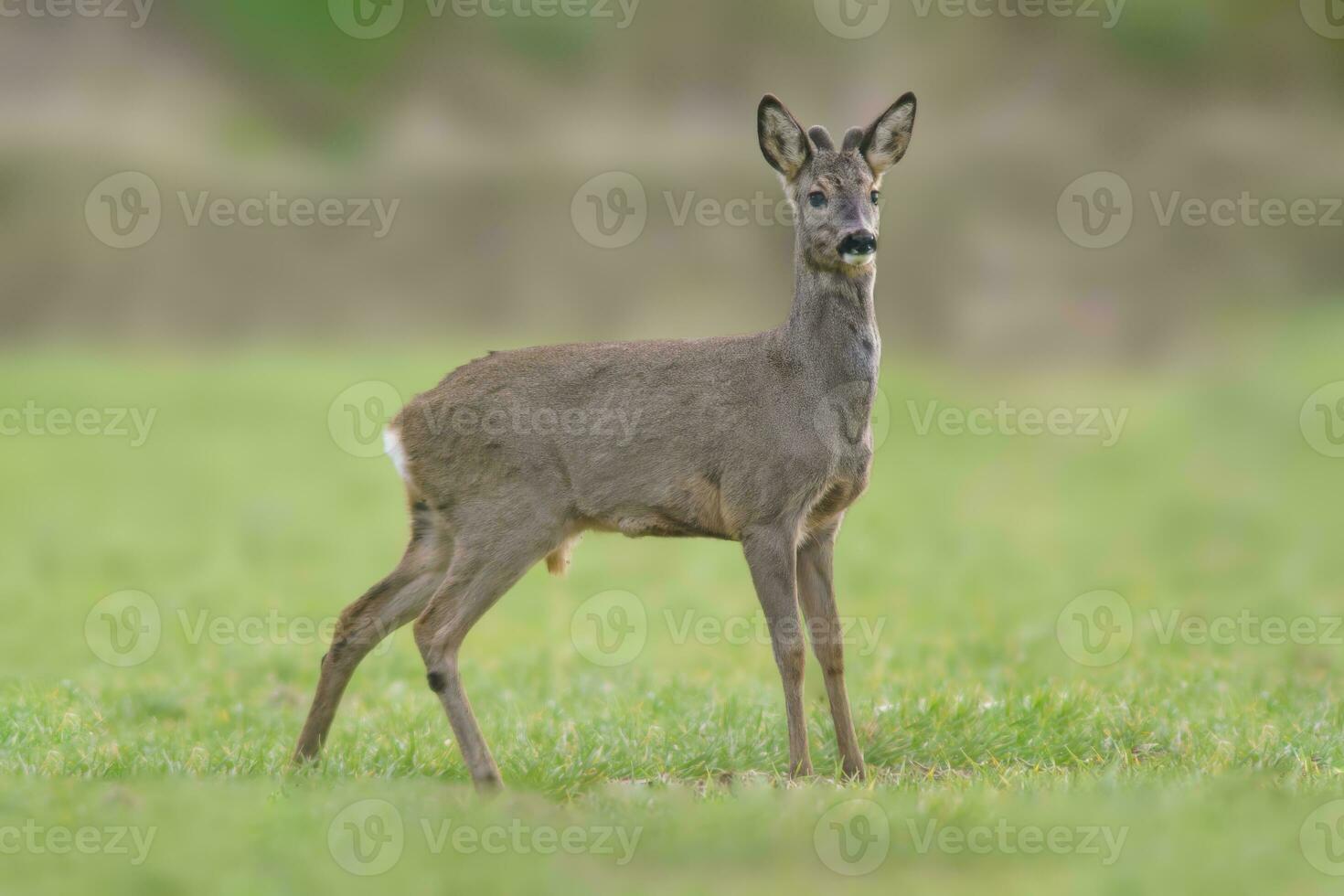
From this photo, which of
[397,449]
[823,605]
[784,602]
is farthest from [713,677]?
[397,449]

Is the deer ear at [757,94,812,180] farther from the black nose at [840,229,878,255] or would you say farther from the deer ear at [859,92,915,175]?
the black nose at [840,229,878,255]

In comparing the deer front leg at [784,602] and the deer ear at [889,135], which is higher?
the deer ear at [889,135]

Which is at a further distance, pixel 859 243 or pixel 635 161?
pixel 635 161

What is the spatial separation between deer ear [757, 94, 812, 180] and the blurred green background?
239 cm

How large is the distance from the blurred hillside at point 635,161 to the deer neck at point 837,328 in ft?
50.8

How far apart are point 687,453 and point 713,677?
8.71ft

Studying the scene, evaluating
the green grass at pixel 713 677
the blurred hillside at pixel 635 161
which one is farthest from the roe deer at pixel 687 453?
the blurred hillside at pixel 635 161

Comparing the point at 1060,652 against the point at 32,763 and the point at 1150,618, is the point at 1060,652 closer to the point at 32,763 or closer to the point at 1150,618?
the point at 1150,618

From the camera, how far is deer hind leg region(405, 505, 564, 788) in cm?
623

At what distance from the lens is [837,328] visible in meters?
6.52

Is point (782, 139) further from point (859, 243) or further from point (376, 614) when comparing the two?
point (376, 614)

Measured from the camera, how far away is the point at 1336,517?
15.4 m

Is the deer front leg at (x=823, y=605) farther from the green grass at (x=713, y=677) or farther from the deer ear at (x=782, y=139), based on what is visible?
the deer ear at (x=782, y=139)

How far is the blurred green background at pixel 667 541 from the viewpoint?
207 inches
